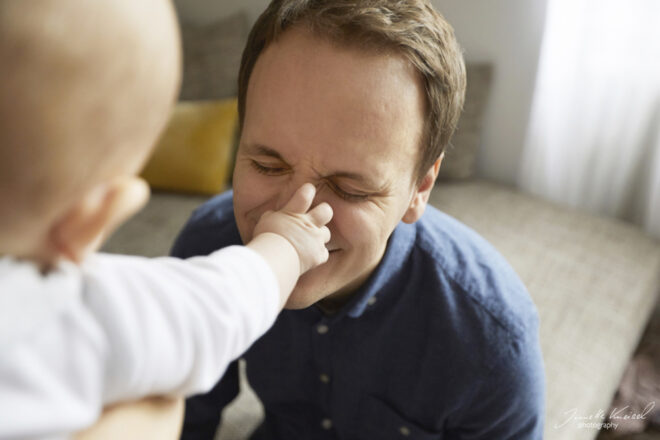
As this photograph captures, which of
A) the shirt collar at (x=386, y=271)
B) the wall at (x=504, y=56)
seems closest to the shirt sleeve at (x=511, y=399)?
the shirt collar at (x=386, y=271)

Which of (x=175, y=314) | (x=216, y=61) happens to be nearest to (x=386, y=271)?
(x=175, y=314)

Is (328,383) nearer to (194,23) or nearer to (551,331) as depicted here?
(551,331)

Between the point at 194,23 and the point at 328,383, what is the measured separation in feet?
8.49

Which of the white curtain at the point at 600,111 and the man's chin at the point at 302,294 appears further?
the white curtain at the point at 600,111

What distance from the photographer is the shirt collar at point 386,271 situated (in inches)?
42.7

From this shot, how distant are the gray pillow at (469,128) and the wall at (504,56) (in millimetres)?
75

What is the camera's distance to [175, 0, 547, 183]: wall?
226cm

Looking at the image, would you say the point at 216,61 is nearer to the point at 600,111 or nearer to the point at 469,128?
the point at 469,128

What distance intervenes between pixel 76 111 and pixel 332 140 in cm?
47

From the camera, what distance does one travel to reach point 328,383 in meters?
1.24

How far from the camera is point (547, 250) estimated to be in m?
2.04

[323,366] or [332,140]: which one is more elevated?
[332,140]
